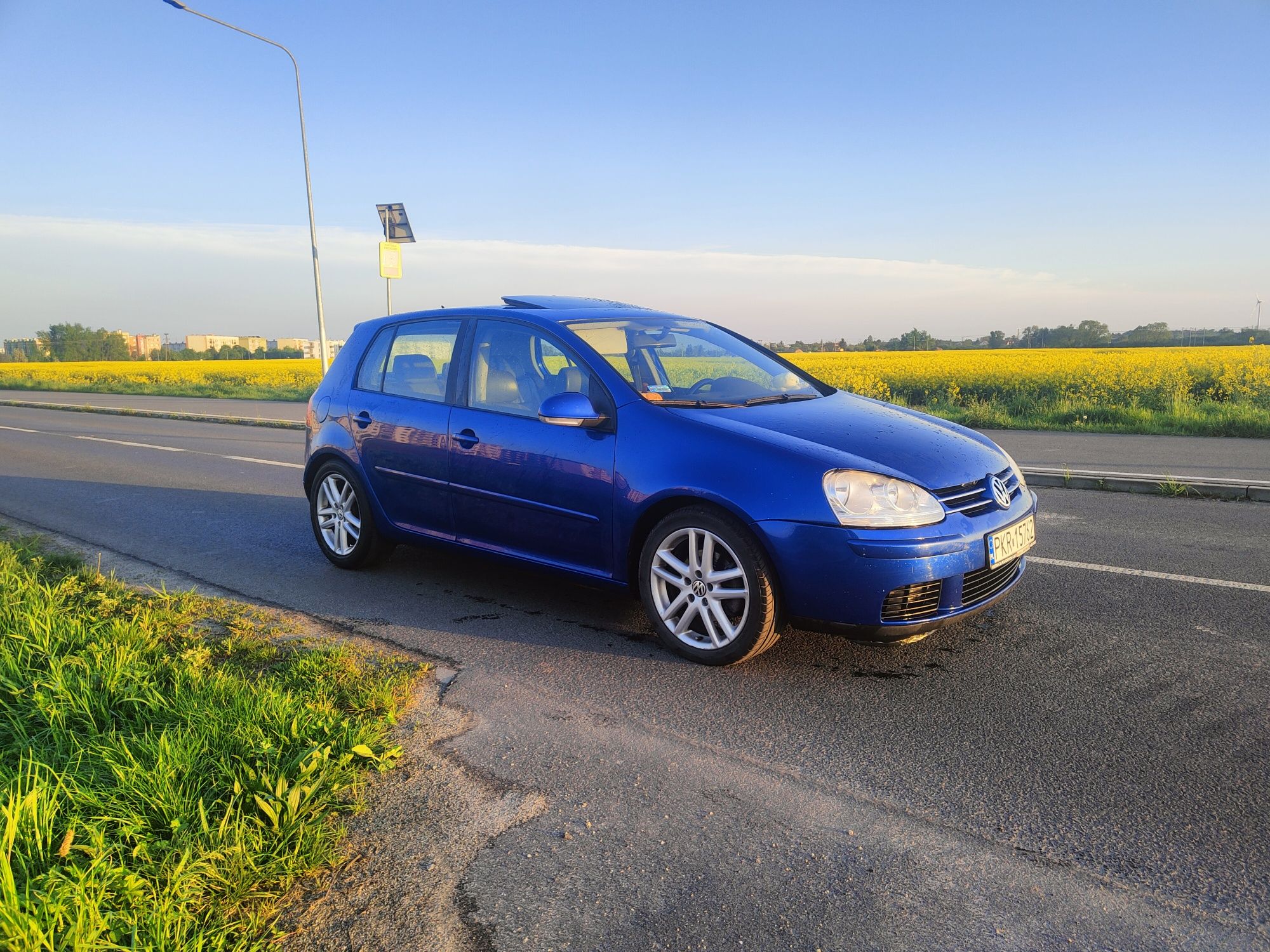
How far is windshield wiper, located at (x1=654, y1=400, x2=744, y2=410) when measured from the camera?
419 centimetres

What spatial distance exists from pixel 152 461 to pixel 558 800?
10.3m

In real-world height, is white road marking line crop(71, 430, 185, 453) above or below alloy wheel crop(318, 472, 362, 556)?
below

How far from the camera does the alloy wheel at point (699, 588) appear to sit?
378cm

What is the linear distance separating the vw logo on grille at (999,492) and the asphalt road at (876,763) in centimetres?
65

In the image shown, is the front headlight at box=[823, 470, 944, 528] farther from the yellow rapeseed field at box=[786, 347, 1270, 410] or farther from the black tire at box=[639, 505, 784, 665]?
the yellow rapeseed field at box=[786, 347, 1270, 410]

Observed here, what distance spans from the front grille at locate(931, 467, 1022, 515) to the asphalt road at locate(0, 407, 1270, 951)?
25.9 inches

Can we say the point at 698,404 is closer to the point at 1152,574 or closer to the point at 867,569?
the point at 867,569

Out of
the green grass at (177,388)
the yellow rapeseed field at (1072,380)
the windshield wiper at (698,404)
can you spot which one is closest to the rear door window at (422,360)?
the windshield wiper at (698,404)

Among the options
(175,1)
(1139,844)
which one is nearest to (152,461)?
(1139,844)

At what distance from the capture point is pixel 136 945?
6.23 feet

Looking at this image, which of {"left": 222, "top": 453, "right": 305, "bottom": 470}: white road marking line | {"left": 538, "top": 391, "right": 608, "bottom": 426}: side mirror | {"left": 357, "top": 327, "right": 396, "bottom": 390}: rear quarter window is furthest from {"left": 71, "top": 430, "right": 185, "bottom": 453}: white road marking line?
{"left": 538, "top": 391, "right": 608, "bottom": 426}: side mirror

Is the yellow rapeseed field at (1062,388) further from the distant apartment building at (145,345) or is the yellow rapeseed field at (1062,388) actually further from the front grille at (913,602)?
the distant apartment building at (145,345)

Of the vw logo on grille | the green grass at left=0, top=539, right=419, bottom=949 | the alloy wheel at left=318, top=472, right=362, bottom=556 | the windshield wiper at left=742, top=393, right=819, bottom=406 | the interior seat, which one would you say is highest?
the interior seat

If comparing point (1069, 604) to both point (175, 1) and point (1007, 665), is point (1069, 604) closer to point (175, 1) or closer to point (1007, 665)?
point (1007, 665)
